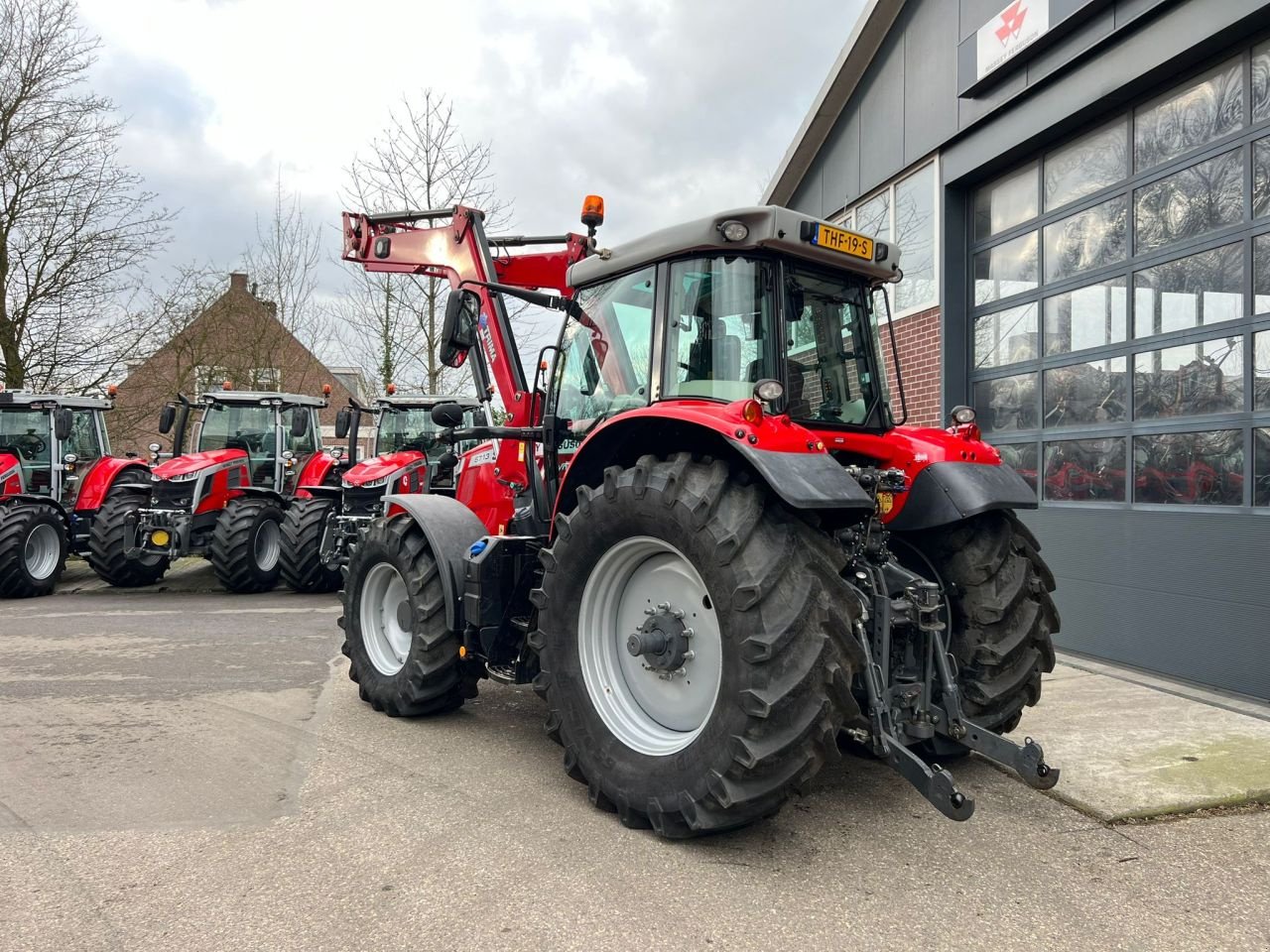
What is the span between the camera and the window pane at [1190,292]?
533 centimetres

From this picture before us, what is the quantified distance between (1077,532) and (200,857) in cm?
586

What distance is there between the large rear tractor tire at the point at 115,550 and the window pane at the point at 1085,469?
951 centimetres

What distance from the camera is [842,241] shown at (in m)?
3.77

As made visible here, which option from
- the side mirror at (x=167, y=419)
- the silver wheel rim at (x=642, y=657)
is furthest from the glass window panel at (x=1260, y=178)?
the side mirror at (x=167, y=419)

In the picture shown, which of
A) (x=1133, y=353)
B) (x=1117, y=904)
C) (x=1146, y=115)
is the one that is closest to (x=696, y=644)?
(x=1117, y=904)

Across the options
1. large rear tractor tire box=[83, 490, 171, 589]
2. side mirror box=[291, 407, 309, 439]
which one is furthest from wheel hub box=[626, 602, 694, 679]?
side mirror box=[291, 407, 309, 439]

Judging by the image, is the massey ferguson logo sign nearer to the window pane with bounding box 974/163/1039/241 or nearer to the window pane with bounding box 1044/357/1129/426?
the window pane with bounding box 974/163/1039/241

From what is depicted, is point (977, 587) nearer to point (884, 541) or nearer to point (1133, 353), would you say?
point (884, 541)

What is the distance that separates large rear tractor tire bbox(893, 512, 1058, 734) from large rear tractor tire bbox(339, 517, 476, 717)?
2444 millimetres

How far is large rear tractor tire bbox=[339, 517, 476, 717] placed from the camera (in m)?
4.57

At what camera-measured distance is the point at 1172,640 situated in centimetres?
561

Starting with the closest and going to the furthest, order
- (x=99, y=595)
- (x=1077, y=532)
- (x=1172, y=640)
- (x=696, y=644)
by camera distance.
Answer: (x=696, y=644), (x=1172, y=640), (x=1077, y=532), (x=99, y=595)

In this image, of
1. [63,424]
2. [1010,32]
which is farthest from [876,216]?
[63,424]

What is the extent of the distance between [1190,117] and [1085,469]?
2405mm
